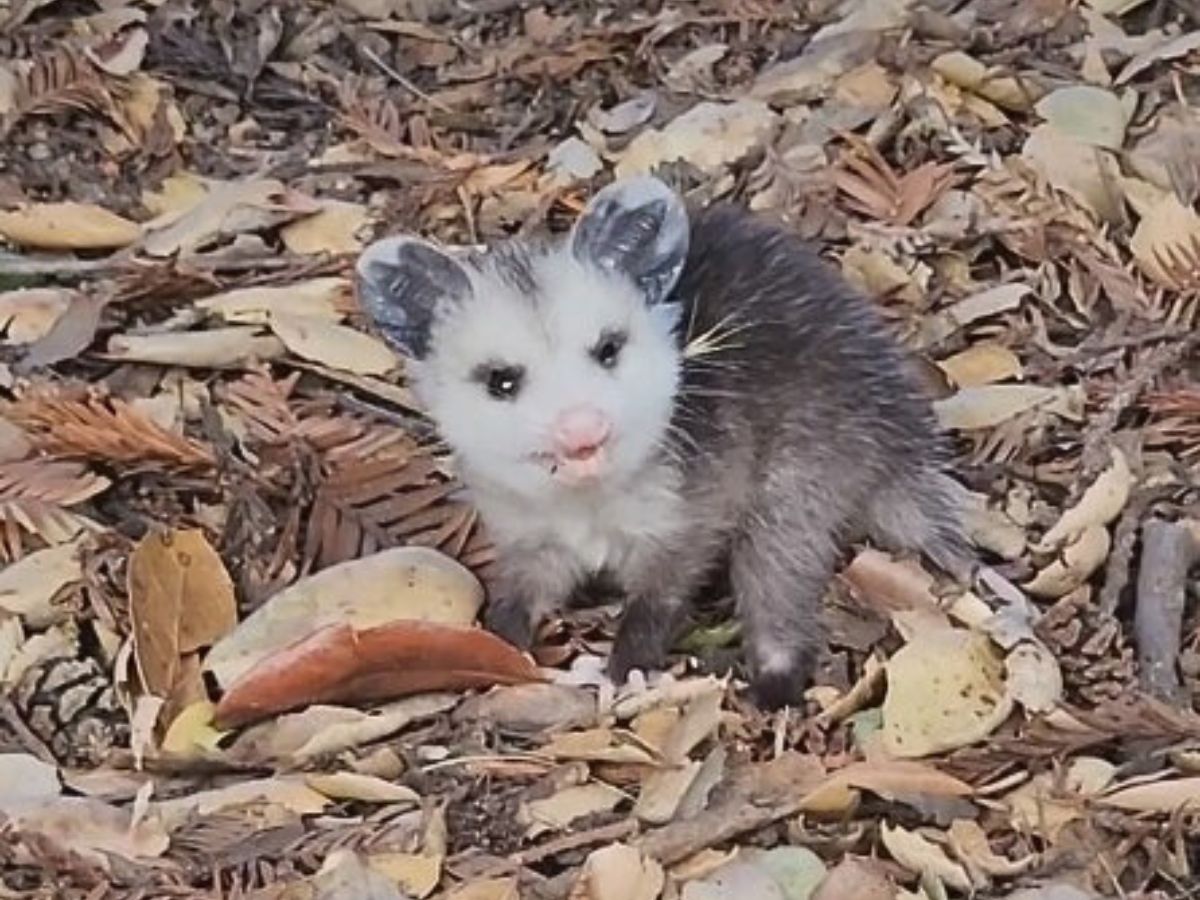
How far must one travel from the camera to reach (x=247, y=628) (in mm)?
3033

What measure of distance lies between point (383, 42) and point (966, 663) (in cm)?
178

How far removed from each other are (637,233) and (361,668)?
54cm

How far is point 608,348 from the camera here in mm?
3002

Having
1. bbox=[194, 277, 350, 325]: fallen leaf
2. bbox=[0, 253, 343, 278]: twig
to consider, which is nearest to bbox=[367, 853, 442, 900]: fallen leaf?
bbox=[194, 277, 350, 325]: fallen leaf

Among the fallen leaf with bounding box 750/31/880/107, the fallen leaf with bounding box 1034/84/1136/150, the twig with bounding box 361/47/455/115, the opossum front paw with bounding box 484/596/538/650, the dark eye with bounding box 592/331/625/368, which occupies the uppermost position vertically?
the dark eye with bounding box 592/331/625/368

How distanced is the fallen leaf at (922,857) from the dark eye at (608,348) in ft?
1.94

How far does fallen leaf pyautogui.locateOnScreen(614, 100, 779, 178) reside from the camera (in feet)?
12.8

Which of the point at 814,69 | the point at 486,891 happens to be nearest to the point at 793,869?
the point at 486,891

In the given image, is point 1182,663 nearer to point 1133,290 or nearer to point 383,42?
point 1133,290

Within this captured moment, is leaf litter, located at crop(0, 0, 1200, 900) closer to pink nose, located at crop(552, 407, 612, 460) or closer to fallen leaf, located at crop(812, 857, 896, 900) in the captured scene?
fallen leaf, located at crop(812, 857, 896, 900)

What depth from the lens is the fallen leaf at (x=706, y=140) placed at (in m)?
3.92

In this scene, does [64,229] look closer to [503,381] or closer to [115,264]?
[115,264]

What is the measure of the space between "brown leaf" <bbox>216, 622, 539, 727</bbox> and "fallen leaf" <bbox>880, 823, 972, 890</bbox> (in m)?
0.49

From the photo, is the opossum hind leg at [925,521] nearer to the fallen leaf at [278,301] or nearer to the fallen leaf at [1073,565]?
the fallen leaf at [1073,565]
